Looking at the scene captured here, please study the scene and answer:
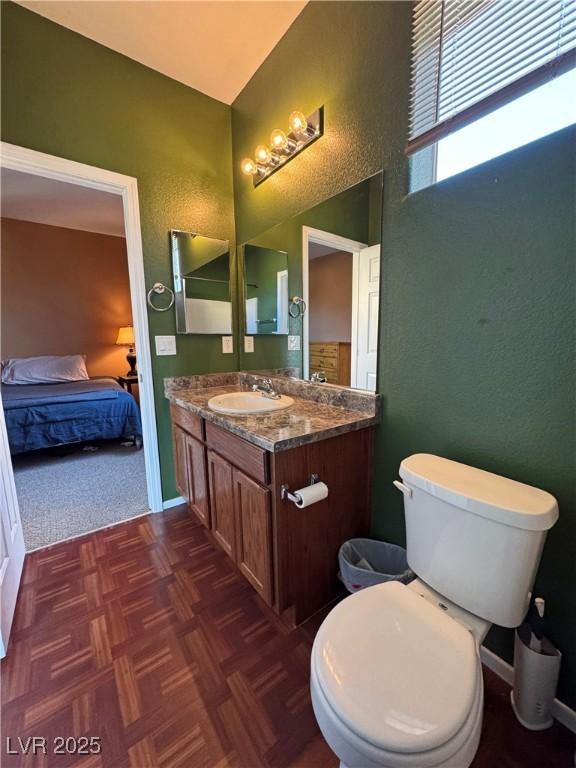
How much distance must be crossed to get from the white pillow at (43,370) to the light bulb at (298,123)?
3.89m

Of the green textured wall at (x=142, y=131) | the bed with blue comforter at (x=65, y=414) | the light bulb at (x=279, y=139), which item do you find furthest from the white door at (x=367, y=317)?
the bed with blue comforter at (x=65, y=414)

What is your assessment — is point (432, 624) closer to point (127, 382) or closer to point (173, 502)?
point (173, 502)

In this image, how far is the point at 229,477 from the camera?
1.46 meters

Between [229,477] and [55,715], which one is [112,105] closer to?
[229,477]

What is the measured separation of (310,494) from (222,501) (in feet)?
1.98

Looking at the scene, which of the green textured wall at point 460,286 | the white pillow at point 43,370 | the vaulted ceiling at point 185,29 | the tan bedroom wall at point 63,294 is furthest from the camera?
the tan bedroom wall at point 63,294

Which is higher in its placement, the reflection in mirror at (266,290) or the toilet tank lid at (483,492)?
the reflection in mirror at (266,290)

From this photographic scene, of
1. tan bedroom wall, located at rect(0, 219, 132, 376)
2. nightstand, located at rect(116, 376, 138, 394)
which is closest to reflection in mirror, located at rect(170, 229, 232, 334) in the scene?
nightstand, located at rect(116, 376, 138, 394)

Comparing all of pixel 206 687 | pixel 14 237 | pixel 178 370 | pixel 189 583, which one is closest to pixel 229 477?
pixel 189 583

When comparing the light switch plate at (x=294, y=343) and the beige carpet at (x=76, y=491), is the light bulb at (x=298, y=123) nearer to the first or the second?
the light switch plate at (x=294, y=343)

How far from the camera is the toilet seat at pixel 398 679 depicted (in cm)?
63

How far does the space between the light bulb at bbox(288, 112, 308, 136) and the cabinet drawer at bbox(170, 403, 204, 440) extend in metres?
1.54

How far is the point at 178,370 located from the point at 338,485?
141cm

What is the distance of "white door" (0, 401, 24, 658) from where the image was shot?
1304 millimetres
